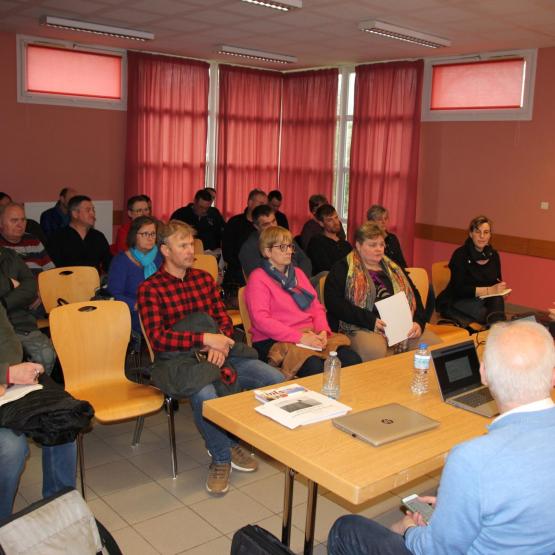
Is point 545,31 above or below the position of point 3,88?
above

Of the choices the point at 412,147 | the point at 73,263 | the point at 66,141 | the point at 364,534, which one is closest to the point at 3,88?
the point at 66,141

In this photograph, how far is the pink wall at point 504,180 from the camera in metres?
7.97

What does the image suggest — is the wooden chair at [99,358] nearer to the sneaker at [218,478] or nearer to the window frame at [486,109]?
the sneaker at [218,478]

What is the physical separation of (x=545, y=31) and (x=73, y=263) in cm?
540

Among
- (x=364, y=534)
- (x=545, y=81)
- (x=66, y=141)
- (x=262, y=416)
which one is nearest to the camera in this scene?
(x=364, y=534)

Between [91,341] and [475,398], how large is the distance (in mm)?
2125

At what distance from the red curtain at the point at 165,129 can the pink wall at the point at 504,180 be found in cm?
343

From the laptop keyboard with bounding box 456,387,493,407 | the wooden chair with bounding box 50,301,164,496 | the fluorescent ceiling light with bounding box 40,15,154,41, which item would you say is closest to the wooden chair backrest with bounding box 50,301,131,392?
the wooden chair with bounding box 50,301,164,496

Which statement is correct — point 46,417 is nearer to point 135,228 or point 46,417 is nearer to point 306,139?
point 135,228

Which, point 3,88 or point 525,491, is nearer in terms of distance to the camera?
point 525,491

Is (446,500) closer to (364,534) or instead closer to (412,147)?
(364,534)

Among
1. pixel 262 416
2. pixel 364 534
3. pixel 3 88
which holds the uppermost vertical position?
pixel 3 88

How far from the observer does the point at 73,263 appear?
5.75 meters

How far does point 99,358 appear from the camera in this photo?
3.79 metres
